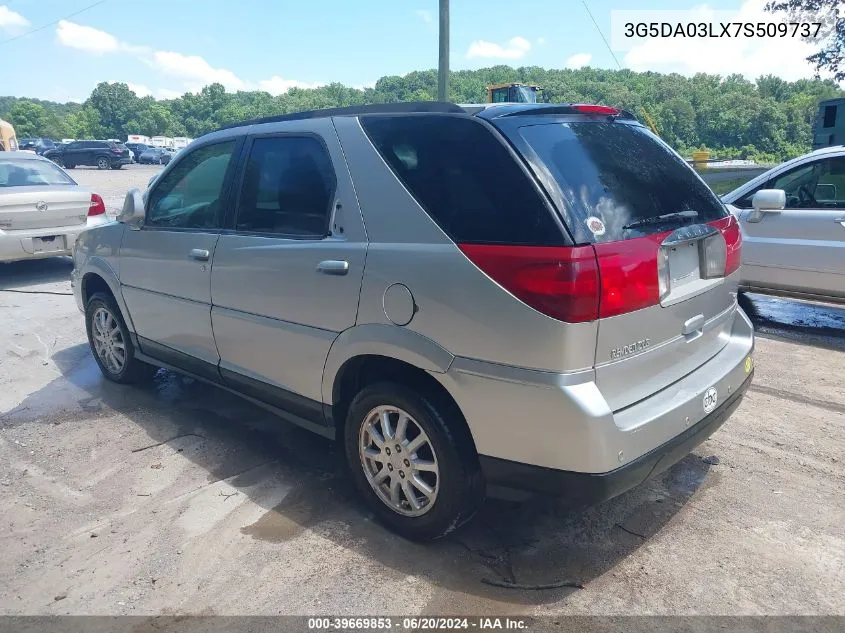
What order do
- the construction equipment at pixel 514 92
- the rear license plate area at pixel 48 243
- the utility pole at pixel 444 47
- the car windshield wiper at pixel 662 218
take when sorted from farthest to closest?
the construction equipment at pixel 514 92
the utility pole at pixel 444 47
the rear license plate area at pixel 48 243
the car windshield wiper at pixel 662 218

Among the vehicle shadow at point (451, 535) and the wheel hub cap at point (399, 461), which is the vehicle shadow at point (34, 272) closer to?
the vehicle shadow at point (451, 535)

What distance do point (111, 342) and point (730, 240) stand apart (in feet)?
14.3

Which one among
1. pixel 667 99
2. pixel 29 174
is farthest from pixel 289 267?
pixel 667 99

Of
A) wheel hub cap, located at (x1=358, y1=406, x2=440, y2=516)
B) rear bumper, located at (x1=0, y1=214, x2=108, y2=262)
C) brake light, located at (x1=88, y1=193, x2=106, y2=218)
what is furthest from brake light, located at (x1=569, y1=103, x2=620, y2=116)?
brake light, located at (x1=88, y1=193, x2=106, y2=218)

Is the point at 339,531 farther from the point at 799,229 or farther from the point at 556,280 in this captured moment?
the point at 799,229

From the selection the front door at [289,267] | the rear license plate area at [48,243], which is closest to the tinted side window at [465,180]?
the front door at [289,267]

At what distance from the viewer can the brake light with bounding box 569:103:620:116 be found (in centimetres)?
302

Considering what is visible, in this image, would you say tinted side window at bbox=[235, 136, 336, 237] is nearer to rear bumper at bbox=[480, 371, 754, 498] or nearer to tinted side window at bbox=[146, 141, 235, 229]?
tinted side window at bbox=[146, 141, 235, 229]

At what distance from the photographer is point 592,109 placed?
10.1ft

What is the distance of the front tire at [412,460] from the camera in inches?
109

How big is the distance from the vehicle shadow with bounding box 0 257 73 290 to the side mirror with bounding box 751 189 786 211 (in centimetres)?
842

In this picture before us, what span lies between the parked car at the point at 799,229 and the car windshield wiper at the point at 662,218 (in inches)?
137

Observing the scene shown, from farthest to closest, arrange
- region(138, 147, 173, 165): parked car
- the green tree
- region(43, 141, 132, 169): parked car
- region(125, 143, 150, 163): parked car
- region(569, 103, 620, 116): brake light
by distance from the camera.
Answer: the green tree < region(125, 143, 150, 163): parked car < region(138, 147, 173, 165): parked car < region(43, 141, 132, 169): parked car < region(569, 103, 620, 116): brake light

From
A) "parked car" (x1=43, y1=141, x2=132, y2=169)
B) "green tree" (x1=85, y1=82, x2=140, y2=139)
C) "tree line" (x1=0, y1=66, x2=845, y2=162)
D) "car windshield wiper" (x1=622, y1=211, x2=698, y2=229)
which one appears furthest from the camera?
"green tree" (x1=85, y1=82, x2=140, y2=139)
